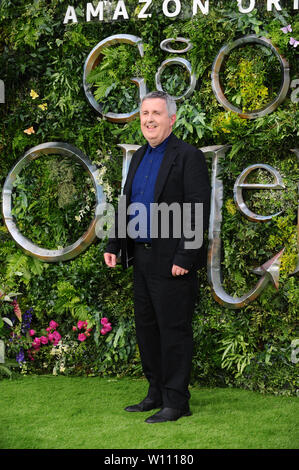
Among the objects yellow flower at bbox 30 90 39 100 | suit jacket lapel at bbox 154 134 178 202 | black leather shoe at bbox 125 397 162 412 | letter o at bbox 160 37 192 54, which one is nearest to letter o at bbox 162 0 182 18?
letter o at bbox 160 37 192 54

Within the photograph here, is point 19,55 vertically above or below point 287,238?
above

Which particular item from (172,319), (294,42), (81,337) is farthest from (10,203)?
(294,42)

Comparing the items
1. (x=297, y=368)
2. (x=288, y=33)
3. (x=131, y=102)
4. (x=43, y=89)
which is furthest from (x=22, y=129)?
(x=297, y=368)

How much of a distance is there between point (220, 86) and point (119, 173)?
1.16 m

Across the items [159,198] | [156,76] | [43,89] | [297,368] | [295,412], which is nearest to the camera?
[159,198]

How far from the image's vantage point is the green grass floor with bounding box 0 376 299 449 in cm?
444

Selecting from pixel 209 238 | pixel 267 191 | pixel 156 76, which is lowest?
pixel 209 238

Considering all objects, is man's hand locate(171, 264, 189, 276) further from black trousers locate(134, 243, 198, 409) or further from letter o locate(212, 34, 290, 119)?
letter o locate(212, 34, 290, 119)

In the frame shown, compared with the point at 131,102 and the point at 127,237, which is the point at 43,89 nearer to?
the point at 131,102

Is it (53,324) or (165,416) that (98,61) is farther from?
(165,416)

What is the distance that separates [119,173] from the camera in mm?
6090

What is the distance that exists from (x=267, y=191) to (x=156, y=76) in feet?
4.47

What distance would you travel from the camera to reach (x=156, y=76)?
230 inches

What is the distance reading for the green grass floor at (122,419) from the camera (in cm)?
444
